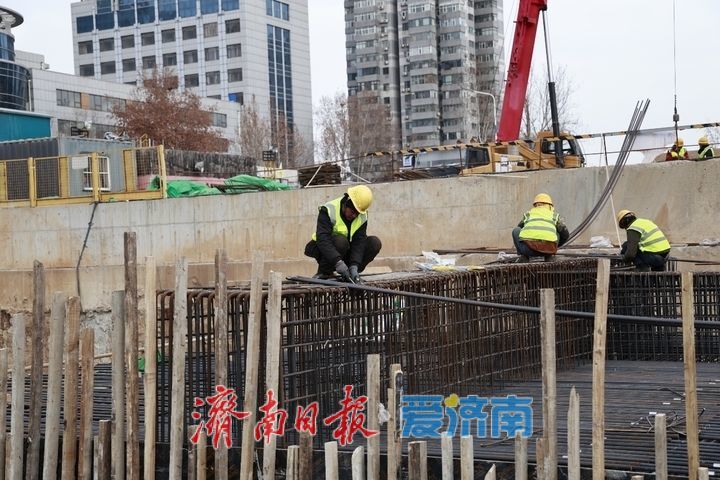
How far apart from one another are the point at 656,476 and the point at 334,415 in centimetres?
229

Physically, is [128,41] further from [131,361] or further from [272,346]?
[272,346]

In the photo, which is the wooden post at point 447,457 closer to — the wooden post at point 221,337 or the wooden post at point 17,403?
the wooden post at point 221,337

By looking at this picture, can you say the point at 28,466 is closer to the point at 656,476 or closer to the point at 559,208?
the point at 656,476

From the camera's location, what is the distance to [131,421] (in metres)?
6.10

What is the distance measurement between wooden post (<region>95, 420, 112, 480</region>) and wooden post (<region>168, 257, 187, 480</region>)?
1.78 feet

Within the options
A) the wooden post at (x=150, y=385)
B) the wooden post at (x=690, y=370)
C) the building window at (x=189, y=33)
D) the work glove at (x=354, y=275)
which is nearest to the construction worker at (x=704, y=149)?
the work glove at (x=354, y=275)

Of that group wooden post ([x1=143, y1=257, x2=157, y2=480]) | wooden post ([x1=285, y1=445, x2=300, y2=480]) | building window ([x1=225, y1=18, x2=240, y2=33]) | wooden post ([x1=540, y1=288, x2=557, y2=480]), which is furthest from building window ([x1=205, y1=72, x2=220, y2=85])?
wooden post ([x1=540, y1=288, x2=557, y2=480])

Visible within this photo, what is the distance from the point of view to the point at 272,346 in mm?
5629

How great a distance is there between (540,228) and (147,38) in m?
78.3

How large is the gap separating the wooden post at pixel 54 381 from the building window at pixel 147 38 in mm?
81249

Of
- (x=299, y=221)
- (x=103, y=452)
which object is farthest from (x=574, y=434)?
(x=299, y=221)

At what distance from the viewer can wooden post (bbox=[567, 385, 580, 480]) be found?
4730mm

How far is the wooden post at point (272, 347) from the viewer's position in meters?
5.59

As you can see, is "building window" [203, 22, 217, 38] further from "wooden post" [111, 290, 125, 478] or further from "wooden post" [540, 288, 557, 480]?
"wooden post" [540, 288, 557, 480]
